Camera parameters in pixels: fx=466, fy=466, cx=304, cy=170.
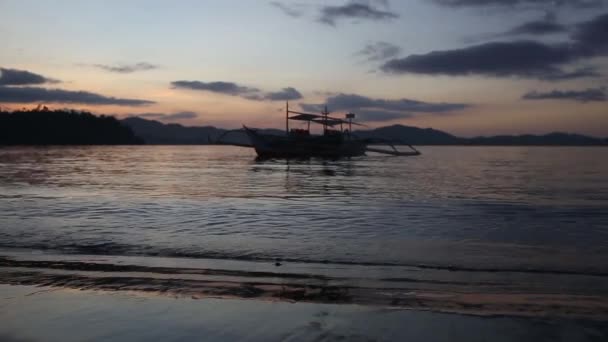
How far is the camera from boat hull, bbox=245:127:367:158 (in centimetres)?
8575

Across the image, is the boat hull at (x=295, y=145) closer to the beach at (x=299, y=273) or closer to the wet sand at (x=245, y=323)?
the beach at (x=299, y=273)

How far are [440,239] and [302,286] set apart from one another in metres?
6.51

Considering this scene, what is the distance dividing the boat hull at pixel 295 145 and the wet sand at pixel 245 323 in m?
78.2

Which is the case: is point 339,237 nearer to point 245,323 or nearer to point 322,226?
point 322,226

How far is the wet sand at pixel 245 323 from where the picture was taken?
496cm

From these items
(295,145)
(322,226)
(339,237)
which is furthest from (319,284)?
(295,145)

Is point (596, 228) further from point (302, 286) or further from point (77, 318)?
point (77, 318)

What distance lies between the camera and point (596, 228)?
14.8 meters

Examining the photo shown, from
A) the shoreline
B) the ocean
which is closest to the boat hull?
the ocean

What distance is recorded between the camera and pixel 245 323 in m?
5.35

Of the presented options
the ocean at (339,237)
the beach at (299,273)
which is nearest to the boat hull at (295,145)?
the ocean at (339,237)

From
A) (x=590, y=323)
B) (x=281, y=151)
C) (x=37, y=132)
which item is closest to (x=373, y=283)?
(x=590, y=323)

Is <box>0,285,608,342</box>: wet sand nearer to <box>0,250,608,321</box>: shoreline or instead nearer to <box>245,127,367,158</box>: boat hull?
<box>0,250,608,321</box>: shoreline

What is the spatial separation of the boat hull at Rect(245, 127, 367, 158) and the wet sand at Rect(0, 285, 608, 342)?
78159mm
